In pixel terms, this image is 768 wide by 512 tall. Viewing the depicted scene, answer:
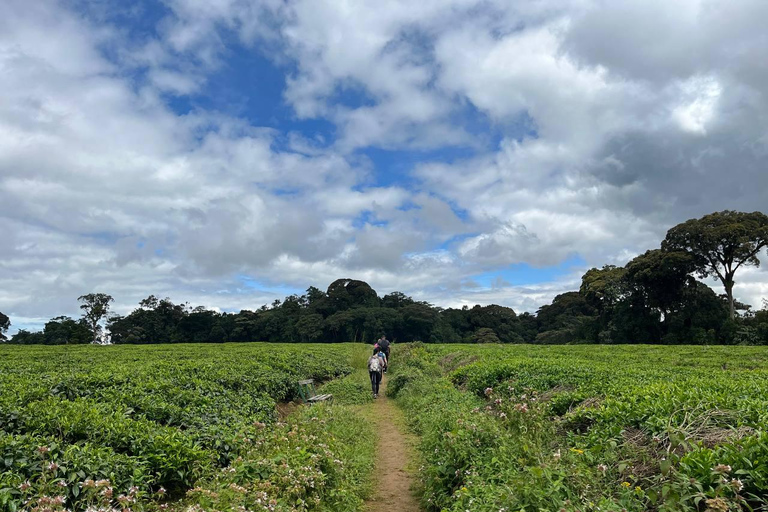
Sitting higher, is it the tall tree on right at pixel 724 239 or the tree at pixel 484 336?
the tall tree on right at pixel 724 239

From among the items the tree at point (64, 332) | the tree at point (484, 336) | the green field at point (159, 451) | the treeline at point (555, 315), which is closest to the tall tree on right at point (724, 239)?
the treeline at point (555, 315)

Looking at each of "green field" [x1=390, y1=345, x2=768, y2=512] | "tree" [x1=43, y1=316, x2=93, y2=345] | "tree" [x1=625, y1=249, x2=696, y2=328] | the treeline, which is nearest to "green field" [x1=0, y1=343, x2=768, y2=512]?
"green field" [x1=390, y1=345, x2=768, y2=512]

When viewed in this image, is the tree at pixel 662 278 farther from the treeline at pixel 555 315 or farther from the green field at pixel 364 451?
the green field at pixel 364 451

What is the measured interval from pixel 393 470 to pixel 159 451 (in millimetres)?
4069

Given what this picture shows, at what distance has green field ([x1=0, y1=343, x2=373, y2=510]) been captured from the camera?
4871mm

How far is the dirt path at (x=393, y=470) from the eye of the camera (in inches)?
266

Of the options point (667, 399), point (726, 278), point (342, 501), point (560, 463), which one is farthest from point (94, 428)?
point (726, 278)

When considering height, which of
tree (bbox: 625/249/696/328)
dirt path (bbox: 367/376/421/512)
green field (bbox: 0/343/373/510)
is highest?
tree (bbox: 625/249/696/328)

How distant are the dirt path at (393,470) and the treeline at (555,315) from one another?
22.9 meters

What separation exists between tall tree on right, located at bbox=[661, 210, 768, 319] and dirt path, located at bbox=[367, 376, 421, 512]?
3759 cm

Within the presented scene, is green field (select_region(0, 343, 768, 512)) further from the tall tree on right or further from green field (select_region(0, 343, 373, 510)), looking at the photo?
the tall tree on right

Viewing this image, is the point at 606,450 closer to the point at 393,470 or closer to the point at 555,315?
the point at 393,470

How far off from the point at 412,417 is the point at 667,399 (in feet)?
21.8

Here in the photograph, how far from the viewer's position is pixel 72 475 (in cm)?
496
